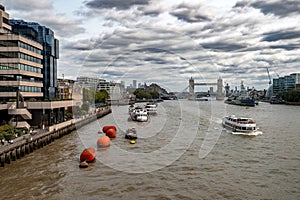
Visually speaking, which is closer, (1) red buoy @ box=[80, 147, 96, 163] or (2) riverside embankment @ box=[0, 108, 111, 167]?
(2) riverside embankment @ box=[0, 108, 111, 167]

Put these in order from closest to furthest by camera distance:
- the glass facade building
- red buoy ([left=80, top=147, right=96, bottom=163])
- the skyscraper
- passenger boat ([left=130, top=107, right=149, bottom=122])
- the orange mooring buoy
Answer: the orange mooring buoy, red buoy ([left=80, top=147, right=96, bottom=163]), the glass facade building, passenger boat ([left=130, top=107, right=149, bottom=122]), the skyscraper

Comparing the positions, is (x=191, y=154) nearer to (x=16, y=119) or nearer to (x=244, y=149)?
(x=244, y=149)

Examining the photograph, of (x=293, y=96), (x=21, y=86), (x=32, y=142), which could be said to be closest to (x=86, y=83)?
(x=293, y=96)

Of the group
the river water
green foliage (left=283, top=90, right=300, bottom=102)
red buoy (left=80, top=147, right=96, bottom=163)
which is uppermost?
green foliage (left=283, top=90, right=300, bottom=102)

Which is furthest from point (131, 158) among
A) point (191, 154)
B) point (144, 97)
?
point (144, 97)

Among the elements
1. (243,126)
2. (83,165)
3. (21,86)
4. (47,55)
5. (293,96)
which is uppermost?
(47,55)

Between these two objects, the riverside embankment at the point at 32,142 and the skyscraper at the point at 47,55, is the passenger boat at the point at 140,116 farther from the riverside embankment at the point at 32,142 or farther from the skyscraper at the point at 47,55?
the skyscraper at the point at 47,55

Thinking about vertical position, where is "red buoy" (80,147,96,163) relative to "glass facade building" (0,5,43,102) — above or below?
below

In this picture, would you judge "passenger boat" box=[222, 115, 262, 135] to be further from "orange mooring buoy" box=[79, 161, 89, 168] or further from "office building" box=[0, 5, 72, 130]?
"orange mooring buoy" box=[79, 161, 89, 168]

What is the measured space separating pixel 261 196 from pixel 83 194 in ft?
32.6

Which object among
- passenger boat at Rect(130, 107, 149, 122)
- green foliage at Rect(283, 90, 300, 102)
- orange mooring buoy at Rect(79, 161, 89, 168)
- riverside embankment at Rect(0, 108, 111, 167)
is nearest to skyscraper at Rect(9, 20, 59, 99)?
passenger boat at Rect(130, 107, 149, 122)

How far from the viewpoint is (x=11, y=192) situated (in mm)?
18000

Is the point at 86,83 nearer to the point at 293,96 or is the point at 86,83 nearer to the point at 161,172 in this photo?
the point at 293,96

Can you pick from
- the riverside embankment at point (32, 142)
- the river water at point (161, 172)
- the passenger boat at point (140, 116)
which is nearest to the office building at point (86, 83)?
the passenger boat at point (140, 116)
